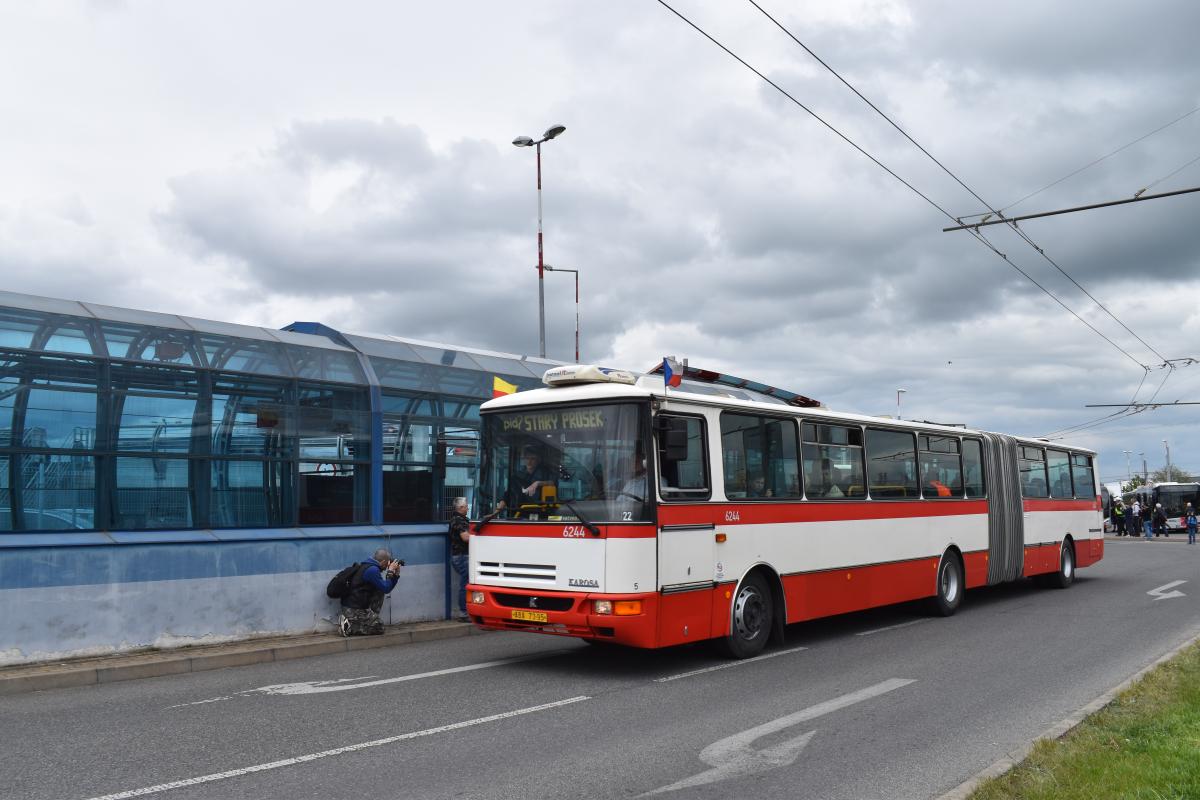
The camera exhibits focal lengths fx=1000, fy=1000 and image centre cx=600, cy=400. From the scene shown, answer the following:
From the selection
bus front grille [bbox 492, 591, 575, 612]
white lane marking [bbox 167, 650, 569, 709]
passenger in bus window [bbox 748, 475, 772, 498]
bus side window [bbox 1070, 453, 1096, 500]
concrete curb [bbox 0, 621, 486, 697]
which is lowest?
white lane marking [bbox 167, 650, 569, 709]

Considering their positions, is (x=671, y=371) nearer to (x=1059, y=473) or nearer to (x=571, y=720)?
(x=571, y=720)

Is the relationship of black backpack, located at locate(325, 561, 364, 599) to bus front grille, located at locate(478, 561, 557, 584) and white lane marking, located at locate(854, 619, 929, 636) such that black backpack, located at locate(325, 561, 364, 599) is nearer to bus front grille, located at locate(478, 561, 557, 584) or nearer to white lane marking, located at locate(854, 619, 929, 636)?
bus front grille, located at locate(478, 561, 557, 584)

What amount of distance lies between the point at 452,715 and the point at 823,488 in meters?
6.18

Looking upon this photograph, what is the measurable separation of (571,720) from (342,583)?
5351 mm

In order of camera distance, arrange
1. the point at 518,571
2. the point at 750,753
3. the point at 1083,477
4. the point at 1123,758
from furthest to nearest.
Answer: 1. the point at 1083,477
2. the point at 518,571
3. the point at 750,753
4. the point at 1123,758

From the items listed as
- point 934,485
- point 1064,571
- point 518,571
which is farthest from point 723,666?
point 1064,571

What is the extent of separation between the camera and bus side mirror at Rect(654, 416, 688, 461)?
31.6ft

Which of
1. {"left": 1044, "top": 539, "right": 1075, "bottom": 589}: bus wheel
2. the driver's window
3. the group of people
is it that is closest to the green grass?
the driver's window

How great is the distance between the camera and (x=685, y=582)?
983cm

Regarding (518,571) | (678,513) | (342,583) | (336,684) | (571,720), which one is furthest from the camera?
(342,583)

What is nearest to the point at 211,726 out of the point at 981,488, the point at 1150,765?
the point at 1150,765

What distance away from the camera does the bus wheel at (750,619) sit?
10578mm

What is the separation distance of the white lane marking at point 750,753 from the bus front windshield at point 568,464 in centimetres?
243

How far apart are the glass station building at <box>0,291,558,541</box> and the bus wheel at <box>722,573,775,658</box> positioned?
5.54 m
